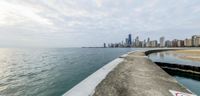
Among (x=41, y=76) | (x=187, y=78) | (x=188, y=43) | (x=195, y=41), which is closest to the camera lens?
(x=187, y=78)

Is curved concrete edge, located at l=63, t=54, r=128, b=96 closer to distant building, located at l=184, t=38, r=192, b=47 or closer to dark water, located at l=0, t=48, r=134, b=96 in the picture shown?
dark water, located at l=0, t=48, r=134, b=96

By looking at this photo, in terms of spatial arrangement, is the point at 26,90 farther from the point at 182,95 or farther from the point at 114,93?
the point at 182,95

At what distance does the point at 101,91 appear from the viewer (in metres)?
6.29

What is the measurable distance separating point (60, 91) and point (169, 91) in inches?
311

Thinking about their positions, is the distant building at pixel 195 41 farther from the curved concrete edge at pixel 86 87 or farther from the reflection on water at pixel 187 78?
the curved concrete edge at pixel 86 87

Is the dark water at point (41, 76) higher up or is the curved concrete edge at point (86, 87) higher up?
the curved concrete edge at point (86, 87)

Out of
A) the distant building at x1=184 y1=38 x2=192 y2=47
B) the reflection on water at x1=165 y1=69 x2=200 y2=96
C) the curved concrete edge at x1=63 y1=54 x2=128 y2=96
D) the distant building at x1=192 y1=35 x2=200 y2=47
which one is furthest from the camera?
the distant building at x1=184 y1=38 x2=192 y2=47

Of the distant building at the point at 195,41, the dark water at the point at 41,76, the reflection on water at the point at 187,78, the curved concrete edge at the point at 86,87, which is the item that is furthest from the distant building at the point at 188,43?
the curved concrete edge at the point at 86,87

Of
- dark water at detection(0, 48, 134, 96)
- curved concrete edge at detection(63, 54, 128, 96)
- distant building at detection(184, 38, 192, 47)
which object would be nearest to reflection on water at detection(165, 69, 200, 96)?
curved concrete edge at detection(63, 54, 128, 96)

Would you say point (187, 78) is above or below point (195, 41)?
below

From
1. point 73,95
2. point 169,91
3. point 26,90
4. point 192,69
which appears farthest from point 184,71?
point 26,90

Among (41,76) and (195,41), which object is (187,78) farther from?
(195,41)

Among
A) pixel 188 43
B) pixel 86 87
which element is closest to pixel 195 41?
pixel 188 43

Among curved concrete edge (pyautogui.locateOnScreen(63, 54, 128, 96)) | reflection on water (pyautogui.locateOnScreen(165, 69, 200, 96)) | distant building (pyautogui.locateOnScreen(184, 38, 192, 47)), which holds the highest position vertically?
distant building (pyautogui.locateOnScreen(184, 38, 192, 47))
